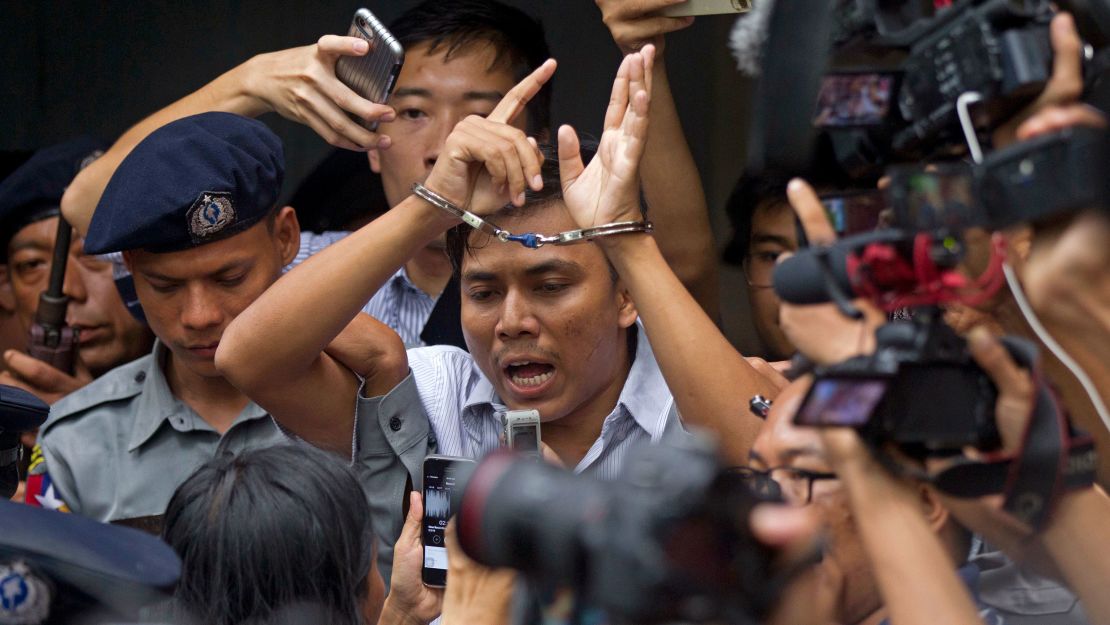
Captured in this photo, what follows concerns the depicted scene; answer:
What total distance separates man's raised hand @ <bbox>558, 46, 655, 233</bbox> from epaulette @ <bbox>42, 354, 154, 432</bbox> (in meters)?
1.12

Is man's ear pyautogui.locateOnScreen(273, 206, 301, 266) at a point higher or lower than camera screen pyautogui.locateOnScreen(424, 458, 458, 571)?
lower

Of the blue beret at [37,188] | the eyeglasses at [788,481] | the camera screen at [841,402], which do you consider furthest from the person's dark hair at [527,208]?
the blue beret at [37,188]

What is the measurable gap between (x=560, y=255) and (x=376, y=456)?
0.51 meters

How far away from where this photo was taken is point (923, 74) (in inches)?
66.4

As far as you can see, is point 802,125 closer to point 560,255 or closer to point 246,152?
point 560,255

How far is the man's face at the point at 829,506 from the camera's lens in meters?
1.91

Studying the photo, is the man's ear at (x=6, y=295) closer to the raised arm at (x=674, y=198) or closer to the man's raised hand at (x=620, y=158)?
the raised arm at (x=674, y=198)

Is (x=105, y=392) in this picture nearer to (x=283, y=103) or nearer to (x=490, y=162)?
(x=283, y=103)

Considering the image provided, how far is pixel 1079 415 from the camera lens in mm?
2041

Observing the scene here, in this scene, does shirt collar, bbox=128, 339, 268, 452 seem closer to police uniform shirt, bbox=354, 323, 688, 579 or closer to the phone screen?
police uniform shirt, bbox=354, 323, 688, 579

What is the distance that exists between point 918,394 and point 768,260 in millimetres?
1659

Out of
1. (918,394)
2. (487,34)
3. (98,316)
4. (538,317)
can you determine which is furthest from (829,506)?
(98,316)

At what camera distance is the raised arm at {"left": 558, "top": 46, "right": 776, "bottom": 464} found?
238 centimetres

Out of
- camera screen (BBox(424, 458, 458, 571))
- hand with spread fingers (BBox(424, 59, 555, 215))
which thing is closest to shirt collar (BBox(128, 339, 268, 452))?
hand with spread fingers (BBox(424, 59, 555, 215))
